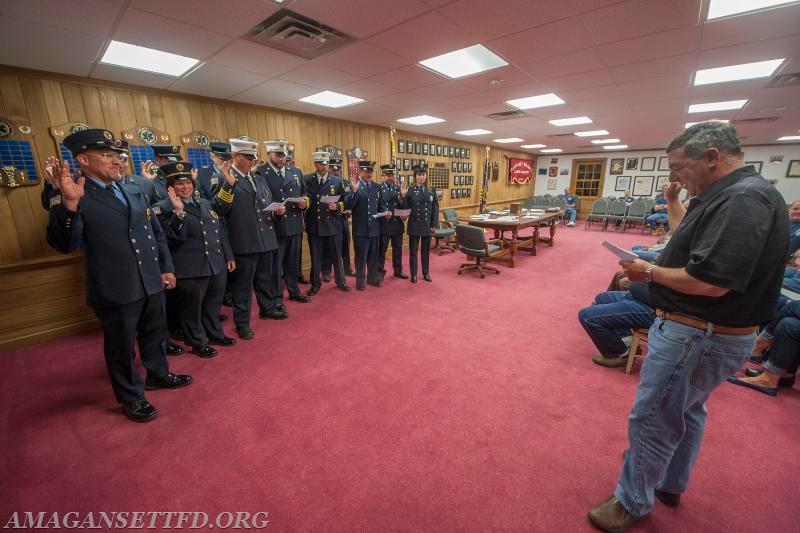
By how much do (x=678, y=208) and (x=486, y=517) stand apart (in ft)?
6.03

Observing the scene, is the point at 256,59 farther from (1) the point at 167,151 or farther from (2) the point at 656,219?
→ (2) the point at 656,219

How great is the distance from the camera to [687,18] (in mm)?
2309

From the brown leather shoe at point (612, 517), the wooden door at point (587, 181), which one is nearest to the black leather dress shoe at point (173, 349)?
the brown leather shoe at point (612, 517)

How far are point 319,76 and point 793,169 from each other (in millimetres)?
14298

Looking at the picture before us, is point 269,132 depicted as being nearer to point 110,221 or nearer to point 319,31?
point 319,31

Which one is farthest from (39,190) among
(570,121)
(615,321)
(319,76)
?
(570,121)

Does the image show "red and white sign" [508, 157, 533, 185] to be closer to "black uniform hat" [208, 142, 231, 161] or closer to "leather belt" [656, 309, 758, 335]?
"black uniform hat" [208, 142, 231, 161]

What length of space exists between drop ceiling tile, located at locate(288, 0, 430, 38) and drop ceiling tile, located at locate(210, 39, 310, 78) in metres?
0.73

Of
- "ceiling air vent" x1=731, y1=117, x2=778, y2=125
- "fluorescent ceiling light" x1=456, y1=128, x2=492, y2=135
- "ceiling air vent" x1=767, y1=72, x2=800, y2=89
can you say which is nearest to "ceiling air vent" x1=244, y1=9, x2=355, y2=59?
"ceiling air vent" x1=767, y1=72, x2=800, y2=89

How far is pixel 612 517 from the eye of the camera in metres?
1.41

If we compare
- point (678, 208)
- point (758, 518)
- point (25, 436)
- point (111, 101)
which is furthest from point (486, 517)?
point (111, 101)

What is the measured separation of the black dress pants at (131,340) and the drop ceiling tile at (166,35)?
1893 mm

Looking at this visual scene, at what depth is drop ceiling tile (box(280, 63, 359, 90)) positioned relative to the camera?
10.8 ft

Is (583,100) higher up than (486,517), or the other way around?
(583,100)
